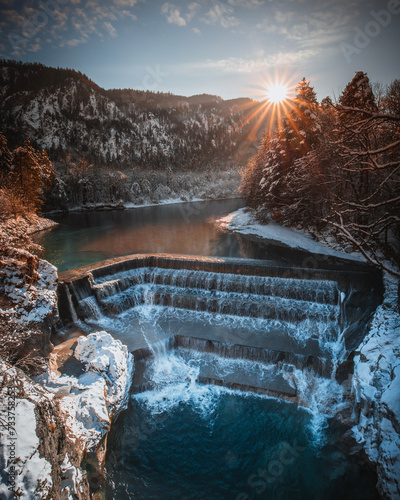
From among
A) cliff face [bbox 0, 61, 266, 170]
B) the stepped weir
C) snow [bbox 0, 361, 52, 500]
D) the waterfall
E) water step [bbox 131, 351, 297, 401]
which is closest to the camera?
snow [bbox 0, 361, 52, 500]

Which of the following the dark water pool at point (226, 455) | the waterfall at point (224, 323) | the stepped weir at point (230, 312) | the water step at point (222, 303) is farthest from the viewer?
the water step at point (222, 303)

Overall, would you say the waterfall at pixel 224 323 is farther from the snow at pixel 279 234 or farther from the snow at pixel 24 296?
the snow at pixel 279 234

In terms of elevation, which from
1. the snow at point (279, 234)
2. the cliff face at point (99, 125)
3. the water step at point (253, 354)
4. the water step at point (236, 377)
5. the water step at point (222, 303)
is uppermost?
the cliff face at point (99, 125)

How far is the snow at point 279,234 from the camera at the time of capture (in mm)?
19359

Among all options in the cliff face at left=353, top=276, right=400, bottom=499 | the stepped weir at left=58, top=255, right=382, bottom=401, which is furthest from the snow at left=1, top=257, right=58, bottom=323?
the cliff face at left=353, top=276, right=400, bottom=499

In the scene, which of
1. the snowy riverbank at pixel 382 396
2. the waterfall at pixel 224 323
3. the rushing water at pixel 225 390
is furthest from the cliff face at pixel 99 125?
the snowy riverbank at pixel 382 396

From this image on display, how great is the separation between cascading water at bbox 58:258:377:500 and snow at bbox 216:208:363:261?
21.5ft

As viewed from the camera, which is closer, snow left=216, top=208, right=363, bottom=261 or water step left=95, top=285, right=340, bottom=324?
water step left=95, top=285, right=340, bottom=324

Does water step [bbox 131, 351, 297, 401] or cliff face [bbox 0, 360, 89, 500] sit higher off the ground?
cliff face [bbox 0, 360, 89, 500]

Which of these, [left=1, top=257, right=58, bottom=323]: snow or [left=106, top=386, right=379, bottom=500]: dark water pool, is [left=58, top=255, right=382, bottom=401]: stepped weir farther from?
[left=1, top=257, right=58, bottom=323]: snow

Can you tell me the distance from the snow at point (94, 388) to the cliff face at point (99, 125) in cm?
10728

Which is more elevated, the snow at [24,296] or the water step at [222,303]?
the snow at [24,296]

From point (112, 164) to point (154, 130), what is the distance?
4179 cm

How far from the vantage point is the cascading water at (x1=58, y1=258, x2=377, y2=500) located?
21.8ft
